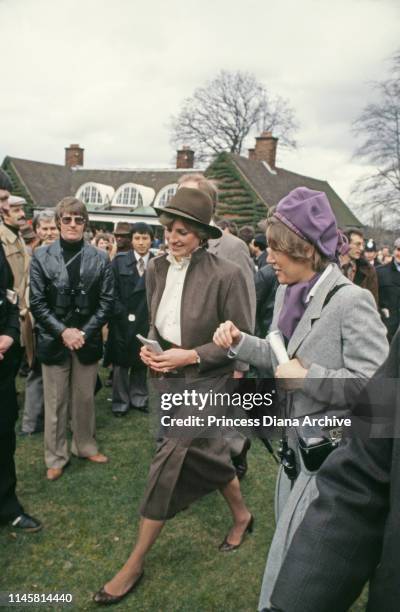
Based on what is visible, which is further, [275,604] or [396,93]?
[396,93]

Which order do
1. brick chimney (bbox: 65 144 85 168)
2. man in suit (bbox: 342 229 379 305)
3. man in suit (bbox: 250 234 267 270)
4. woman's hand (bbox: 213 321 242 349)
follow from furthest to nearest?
brick chimney (bbox: 65 144 85 168), man in suit (bbox: 250 234 267 270), man in suit (bbox: 342 229 379 305), woman's hand (bbox: 213 321 242 349)

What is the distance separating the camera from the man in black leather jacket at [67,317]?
4.27 metres

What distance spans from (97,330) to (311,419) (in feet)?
9.31

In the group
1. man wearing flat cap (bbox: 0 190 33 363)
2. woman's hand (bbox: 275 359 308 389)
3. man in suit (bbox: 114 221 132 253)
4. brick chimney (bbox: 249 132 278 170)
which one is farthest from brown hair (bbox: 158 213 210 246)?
brick chimney (bbox: 249 132 278 170)

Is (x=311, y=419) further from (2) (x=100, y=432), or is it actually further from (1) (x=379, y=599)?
(2) (x=100, y=432)

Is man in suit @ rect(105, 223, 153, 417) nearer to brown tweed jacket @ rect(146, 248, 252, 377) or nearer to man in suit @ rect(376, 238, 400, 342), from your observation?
brown tweed jacket @ rect(146, 248, 252, 377)

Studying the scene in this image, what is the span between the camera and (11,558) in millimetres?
3262

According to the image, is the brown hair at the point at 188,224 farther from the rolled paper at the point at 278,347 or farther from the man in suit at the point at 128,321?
the man in suit at the point at 128,321

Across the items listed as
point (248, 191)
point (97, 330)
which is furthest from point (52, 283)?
point (248, 191)

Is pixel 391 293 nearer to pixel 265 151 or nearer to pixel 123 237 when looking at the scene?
pixel 123 237

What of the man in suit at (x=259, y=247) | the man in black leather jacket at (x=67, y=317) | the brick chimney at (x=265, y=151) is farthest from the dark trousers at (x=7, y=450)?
the brick chimney at (x=265, y=151)

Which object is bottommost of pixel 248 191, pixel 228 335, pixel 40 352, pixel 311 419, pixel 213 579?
pixel 213 579

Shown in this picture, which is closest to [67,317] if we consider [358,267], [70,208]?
[70,208]

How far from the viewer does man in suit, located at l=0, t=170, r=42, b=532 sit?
11.0 ft
